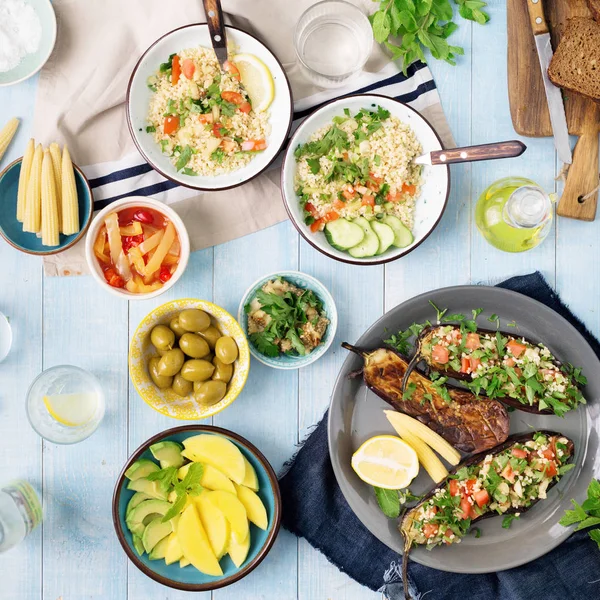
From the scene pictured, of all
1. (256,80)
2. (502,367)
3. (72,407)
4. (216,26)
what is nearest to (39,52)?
(216,26)

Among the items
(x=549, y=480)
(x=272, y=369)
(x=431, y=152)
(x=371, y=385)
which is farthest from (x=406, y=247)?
(x=549, y=480)

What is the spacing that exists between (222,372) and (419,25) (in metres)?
1.50

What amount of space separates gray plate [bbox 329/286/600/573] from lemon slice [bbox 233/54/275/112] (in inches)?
36.3

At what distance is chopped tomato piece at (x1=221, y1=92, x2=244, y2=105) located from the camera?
8.14 ft

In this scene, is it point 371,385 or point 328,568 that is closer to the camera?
point 371,385

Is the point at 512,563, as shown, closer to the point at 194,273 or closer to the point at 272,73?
the point at 194,273

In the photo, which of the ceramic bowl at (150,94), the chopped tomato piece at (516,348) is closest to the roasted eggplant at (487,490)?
the chopped tomato piece at (516,348)

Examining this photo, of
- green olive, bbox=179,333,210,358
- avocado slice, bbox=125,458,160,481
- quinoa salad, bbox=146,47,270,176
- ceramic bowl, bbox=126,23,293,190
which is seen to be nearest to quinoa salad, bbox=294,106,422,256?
ceramic bowl, bbox=126,23,293,190

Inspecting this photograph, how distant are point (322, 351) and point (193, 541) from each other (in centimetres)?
83

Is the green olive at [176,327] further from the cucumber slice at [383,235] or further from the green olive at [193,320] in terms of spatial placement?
the cucumber slice at [383,235]

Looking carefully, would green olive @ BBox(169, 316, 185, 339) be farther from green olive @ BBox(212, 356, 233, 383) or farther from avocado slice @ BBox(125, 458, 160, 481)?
avocado slice @ BBox(125, 458, 160, 481)

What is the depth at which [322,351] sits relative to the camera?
2529 millimetres

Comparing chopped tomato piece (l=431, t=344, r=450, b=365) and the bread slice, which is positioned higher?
the bread slice

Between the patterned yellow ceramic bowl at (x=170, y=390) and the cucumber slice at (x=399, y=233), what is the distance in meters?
0.68
